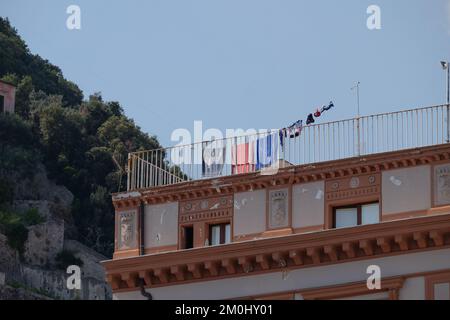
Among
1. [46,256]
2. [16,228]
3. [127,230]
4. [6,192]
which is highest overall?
[6,192]

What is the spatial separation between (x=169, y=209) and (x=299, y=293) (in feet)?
16.1

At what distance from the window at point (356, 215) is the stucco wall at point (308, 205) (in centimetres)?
38

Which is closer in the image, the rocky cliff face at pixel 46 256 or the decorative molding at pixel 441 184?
the decorative molding at pixel 441 184

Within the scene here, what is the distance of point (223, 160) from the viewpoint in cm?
4734

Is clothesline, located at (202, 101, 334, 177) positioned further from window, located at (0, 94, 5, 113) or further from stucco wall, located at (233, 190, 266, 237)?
window, located at (0, 94, 5, 113)

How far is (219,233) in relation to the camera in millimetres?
46344

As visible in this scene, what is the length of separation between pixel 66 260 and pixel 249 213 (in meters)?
80.7

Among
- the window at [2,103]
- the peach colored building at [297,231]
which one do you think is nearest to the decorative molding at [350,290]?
the peach colored building at [297,231]

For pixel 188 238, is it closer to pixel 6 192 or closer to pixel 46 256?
pixel 46 256

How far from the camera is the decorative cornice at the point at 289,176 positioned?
4362 cm

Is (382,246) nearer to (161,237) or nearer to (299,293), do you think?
(299,293)

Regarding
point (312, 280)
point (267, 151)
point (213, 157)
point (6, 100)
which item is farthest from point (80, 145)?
point (312, 280)

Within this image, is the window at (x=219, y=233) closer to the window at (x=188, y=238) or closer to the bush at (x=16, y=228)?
the window at (x=188, y=238)

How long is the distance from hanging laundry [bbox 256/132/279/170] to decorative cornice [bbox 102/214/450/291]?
2692 millimetres
